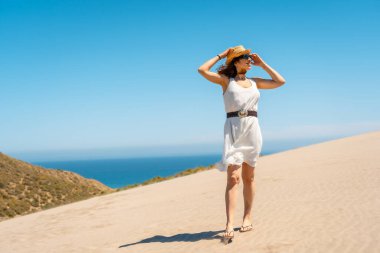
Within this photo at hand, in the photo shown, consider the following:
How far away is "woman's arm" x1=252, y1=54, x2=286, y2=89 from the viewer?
6.11 meters

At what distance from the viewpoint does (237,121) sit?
5.76 metres

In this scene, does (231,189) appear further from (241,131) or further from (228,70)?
(228,70)

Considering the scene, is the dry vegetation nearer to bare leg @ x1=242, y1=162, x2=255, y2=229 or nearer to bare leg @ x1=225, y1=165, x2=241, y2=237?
bare leg @ x1=242, y1=162, x2=255, y2=229

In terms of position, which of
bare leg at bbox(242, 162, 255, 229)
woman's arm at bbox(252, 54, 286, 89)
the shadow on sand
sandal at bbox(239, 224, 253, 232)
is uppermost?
woman's arm at bbox(252, 54, 286, 89)

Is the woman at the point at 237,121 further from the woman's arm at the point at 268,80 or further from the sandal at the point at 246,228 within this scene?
the sandal at the point at 246,228

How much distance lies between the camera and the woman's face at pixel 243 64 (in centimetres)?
595

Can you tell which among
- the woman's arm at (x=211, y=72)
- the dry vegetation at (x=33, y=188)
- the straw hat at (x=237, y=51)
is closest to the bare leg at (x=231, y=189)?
the woman's arm at (x=211, y=72)

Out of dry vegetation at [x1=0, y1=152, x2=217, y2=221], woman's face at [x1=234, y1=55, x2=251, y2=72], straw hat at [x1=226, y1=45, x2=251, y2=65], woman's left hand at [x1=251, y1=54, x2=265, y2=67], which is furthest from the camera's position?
dry vegetation at [x1=0, y1=152, x2=217, y2=221]

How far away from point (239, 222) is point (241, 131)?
2363 millimetres

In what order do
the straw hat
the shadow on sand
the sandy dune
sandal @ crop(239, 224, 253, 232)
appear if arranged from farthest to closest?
the shadow on sand, sandal @ crop(239, 224, 253, 232), the straw hat, the sandy dune

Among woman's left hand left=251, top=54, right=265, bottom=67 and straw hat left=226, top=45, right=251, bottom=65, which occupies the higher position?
straw hat left=226, top=45, right=251, bottom=65

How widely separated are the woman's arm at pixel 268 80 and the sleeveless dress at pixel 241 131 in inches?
15.4

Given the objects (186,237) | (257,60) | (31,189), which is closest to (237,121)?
(257,60)

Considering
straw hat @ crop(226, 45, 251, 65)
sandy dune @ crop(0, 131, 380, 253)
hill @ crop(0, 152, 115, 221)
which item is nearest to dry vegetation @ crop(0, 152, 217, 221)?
hill @ crop(0, 152, 115, 221)
